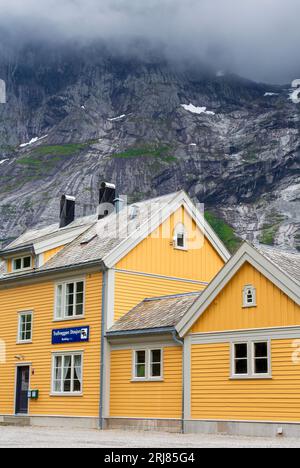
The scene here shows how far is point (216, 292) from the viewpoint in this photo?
26.5 m

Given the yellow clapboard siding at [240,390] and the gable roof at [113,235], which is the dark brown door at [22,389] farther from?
the yellow clapboard siding at [240,390]

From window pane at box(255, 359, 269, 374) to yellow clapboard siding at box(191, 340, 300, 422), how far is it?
317 millimetres

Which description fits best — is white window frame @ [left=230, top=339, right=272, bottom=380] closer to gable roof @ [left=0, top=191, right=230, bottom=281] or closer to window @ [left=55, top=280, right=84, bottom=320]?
gable roof @ [left=0, top=191, right=230, bottom=281]

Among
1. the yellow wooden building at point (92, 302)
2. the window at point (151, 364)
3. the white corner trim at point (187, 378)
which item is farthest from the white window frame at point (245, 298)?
the window at point (151, 364)

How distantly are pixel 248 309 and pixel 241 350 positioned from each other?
1466 millimetres

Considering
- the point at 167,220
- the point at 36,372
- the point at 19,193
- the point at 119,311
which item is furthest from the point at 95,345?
the point at 19,193

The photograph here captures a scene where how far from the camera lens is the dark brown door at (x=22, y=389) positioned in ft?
115

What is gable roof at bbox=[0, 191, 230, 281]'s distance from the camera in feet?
107

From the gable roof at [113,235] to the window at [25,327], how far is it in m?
1.95

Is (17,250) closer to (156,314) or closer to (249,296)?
(156,314)

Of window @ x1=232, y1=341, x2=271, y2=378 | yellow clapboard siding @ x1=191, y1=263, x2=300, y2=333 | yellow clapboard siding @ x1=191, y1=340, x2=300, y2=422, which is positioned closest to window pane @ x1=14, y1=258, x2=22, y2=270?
yellow clapboard siding @ x1=191, y1=263, x2=300, y2=333

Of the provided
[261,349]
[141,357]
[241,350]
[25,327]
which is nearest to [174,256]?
[141,357]

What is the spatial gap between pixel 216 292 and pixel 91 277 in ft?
26.4

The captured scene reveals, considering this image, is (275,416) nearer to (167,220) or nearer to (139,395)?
(139,395)
